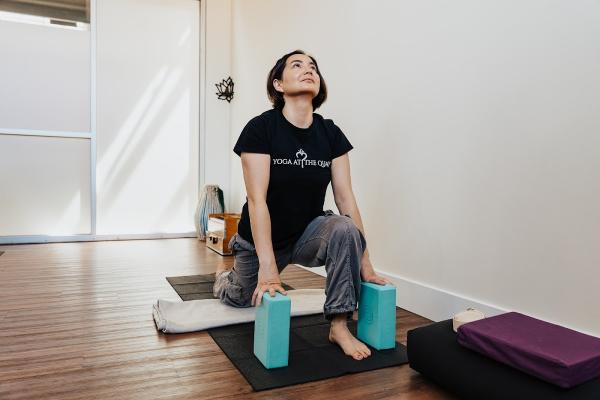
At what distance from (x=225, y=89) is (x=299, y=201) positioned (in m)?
2.83

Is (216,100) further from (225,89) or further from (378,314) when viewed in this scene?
(378,314)

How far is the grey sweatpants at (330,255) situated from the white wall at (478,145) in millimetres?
510

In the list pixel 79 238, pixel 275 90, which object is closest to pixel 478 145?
pixel 275 90

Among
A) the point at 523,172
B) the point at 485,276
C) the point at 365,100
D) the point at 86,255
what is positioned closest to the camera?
the point at 523,172

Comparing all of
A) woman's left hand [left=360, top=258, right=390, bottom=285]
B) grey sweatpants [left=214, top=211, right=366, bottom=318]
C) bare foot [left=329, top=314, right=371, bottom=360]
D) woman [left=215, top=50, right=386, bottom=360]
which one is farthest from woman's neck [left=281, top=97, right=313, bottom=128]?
bare foot [left=329, top=314, right=371, bottom=360]

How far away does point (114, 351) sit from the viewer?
148 centimetres

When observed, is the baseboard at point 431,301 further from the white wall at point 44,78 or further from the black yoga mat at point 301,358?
the white wall at point 44,78

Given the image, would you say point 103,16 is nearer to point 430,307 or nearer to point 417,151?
point 417,151

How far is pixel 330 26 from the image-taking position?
8.67ft

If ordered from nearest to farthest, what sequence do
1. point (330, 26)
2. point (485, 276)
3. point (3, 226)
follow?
point (485, 276)
point (330, 26)
point (3, 226)

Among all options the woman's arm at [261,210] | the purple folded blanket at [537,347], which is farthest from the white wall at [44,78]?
the purple folded blanket at [537,347]

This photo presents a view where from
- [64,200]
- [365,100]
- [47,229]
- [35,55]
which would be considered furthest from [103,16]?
[365,100]

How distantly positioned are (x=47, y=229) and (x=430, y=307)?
3159mm

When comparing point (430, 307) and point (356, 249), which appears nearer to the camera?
point (356, 249)
